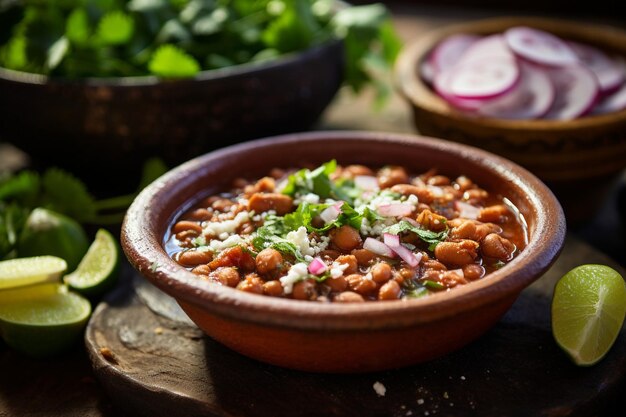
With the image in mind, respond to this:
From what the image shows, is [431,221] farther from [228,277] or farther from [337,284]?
[228,277]

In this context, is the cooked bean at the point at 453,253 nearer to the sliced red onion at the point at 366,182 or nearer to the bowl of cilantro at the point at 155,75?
the sliced red onion at the point at 366,182

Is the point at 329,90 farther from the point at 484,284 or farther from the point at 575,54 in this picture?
the point at 484,284

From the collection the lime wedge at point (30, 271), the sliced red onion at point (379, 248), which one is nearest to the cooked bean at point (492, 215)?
the sliced red onion at point (379, 248)

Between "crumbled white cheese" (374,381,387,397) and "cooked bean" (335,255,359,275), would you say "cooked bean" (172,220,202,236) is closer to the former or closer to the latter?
"cooked bean" (335,255,359,275)

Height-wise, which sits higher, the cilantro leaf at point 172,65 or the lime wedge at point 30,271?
the cilantro leaf at point 172,65

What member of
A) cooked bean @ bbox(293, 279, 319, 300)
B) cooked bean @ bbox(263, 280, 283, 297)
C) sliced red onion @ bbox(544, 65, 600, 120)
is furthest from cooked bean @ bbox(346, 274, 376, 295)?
sliced red onion @ bbox(544, 65, 600, 120)

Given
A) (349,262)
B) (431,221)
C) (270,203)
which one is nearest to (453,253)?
(431,221)
